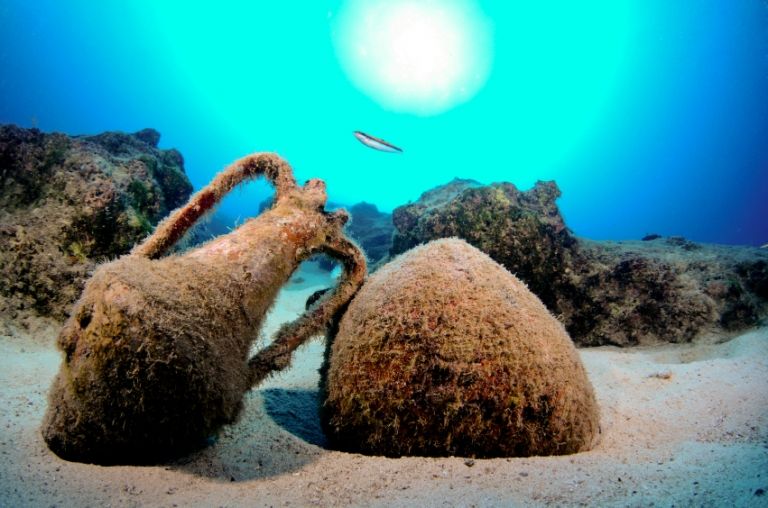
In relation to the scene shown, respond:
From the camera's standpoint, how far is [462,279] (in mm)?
2773

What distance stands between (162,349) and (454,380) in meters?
1.85

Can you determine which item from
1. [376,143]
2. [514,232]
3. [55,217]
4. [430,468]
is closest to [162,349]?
[430,468]

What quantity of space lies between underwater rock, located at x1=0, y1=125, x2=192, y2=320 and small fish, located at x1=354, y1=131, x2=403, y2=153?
4.89 metres

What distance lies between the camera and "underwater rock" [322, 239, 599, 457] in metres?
2.42

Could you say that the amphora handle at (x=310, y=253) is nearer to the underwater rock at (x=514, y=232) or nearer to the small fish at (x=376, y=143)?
the underwater rock at (x=514, y=232)

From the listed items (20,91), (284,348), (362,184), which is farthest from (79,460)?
(362,184)

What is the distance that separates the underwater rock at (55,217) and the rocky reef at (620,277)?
20.1 feet

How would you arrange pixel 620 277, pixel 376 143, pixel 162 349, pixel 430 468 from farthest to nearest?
pixel 376 143
pixel 620 277
pixel 430 468
pixel 162 349

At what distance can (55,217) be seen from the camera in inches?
204

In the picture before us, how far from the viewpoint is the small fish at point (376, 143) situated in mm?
8195

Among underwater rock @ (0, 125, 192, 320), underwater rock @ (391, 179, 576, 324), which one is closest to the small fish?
underwater rock @ (391, 179, 576, 324)

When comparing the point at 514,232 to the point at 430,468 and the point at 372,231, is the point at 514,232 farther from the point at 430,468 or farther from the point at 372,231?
the point at 372,231

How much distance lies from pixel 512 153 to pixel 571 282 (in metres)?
125

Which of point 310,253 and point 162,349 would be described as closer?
point 162,349
